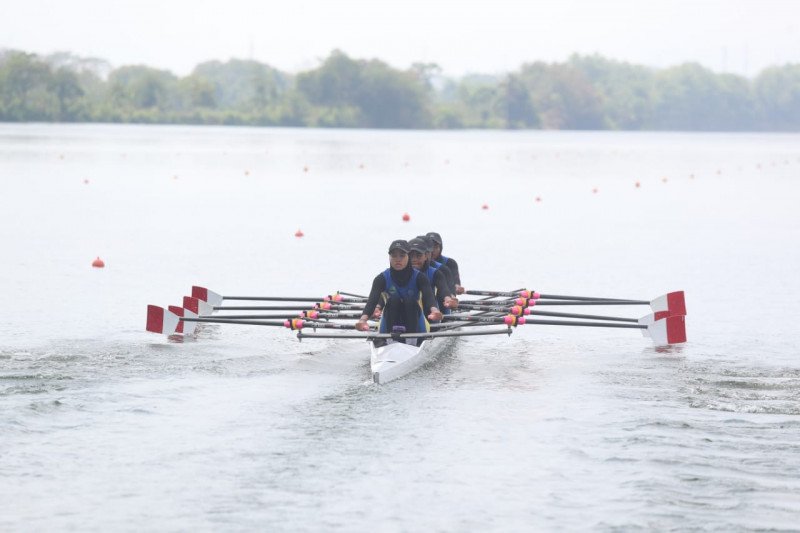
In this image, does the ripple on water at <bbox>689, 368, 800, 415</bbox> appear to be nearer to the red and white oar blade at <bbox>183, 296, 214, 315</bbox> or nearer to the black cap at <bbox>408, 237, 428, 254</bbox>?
the black cap at <bbox>408, 237, 428, 254</bbox>

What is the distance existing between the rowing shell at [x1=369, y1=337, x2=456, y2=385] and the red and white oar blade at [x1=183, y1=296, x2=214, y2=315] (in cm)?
346

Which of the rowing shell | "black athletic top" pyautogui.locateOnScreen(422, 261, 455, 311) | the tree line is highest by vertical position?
the tree line

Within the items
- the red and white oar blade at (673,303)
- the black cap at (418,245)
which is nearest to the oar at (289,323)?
the black cap at (418,245)

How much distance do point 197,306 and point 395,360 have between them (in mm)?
3925

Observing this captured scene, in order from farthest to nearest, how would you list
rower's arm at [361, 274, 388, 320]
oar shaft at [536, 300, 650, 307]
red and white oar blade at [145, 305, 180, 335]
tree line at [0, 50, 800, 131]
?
tree line at [0, 50, 800, 131] → oar shaft at [536, 300, 650, 307] → red and white oar blade at [145, 305, 180, 335] → rower's arm at [361, 274, 388, 320]

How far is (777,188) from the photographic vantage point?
1875 inches

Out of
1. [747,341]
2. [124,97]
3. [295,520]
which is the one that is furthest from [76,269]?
[124,97]

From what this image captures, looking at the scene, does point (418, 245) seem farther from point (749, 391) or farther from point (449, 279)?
point (749, 391)

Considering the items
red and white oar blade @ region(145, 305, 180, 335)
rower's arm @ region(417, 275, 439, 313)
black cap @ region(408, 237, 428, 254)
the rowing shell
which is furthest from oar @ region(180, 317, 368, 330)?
black cap @ region(408, 237, 428, 254)

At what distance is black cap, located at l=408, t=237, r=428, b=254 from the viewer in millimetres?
13406

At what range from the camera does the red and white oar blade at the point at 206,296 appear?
15.9m

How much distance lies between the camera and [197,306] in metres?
15.3

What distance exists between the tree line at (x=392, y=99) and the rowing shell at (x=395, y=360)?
10764 centimetres

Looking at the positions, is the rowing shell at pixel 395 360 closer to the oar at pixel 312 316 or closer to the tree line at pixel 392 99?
the oar at pixel 312 316
